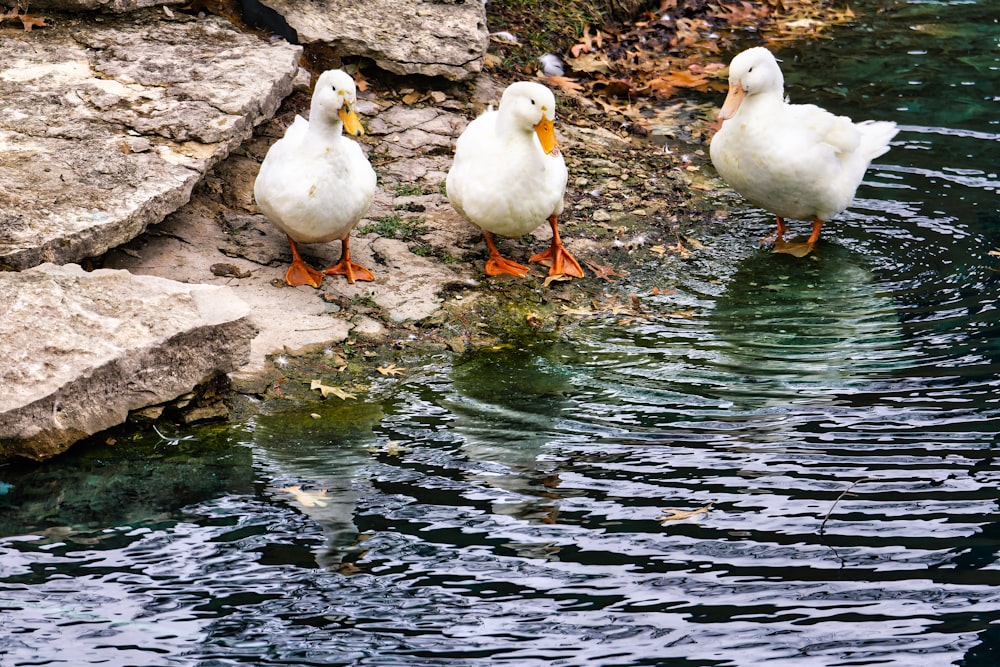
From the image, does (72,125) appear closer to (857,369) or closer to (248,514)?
(248,514)

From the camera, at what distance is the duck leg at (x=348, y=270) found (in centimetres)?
651

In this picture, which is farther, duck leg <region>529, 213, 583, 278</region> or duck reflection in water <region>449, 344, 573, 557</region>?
duck leg <region>529, 213, 583, 278</region>

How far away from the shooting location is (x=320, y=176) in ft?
20.1

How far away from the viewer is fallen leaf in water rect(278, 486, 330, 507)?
448 cm

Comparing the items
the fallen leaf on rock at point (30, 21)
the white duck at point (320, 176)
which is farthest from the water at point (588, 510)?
the fallen leaf on rock at point (30, 21)

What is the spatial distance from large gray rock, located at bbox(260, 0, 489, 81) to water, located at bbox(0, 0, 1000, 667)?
3.09m

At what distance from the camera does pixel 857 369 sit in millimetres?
5523

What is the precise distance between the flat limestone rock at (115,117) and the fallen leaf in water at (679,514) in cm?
328

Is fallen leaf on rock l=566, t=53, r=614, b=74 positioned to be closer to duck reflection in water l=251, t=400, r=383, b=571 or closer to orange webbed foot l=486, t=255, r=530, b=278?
orange webbed foot l=486, t=255, r=530, b=278

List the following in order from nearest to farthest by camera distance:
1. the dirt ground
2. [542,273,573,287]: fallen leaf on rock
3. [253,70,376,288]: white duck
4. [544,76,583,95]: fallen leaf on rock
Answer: the dirt ground < [253,70,376,288]: white duck < [542,273,573,287]: fallen leaf on rock < [544,76,583,95]: fallen leaf on rock

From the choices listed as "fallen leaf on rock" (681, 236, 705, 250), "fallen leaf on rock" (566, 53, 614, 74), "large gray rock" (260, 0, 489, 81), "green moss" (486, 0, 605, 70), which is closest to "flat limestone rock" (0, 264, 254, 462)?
"fallen leaf on rock" (681, 236, 705, 250)

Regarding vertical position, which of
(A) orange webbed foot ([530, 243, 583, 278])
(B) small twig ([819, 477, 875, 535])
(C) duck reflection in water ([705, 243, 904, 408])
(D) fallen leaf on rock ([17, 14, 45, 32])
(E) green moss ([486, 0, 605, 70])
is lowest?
(B) small twig ([819, 477, 875, 535])

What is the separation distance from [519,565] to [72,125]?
4146 millimetres

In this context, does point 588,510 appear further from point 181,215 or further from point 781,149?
point 181,215
